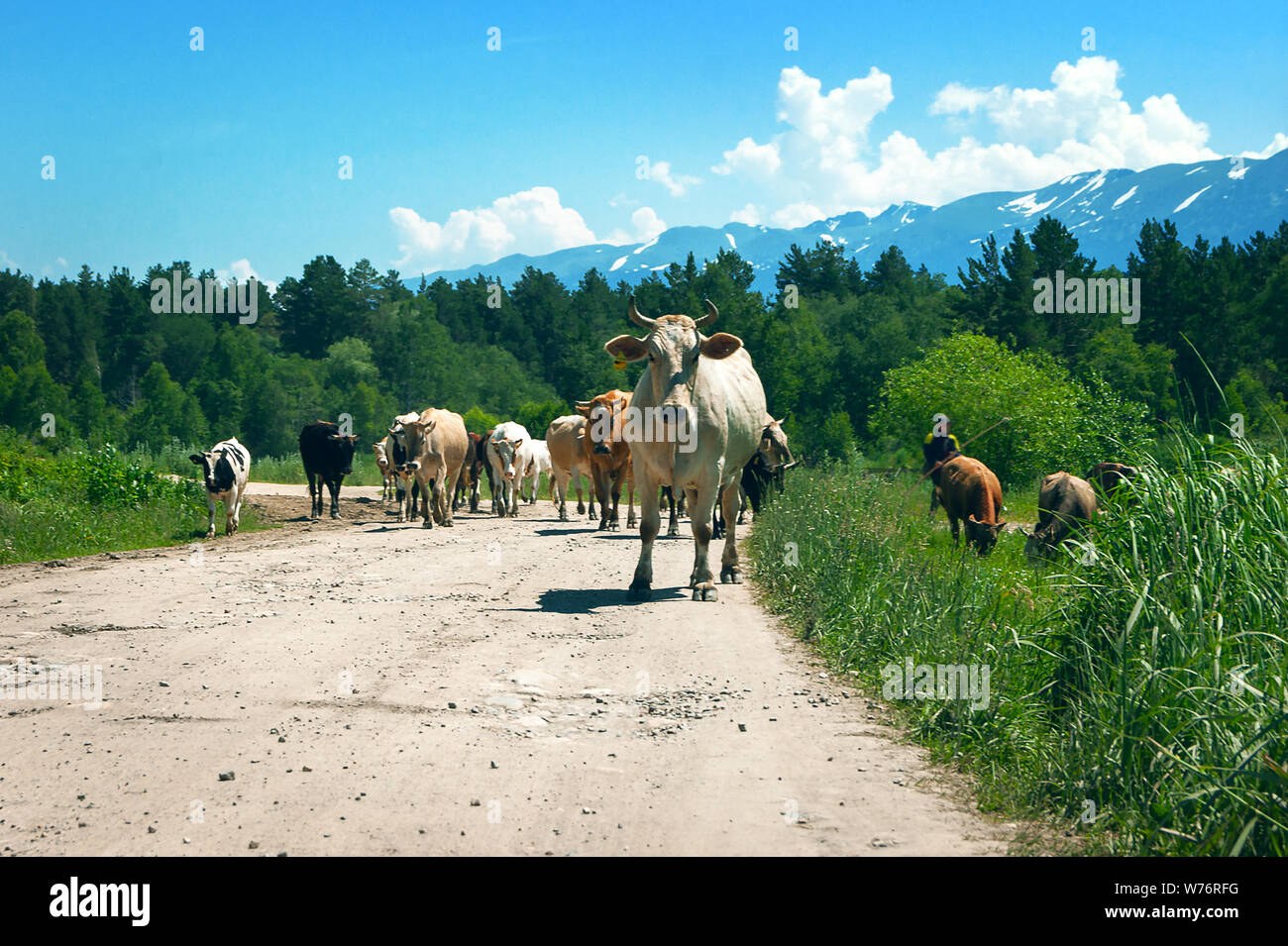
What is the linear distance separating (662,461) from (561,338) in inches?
3671

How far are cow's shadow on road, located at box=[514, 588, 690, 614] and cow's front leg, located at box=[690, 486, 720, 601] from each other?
281 millimetres

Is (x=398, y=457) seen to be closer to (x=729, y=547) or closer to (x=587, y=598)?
(x=729, y=547)

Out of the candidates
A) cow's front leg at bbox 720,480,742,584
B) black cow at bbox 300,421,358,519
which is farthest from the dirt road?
black cow at bbox 300,421,358,519

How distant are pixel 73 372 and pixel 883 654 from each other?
97844mm

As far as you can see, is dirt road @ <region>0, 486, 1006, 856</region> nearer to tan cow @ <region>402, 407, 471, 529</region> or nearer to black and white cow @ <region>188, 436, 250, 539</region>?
black and white cow @ <region>188, 436, 250, 539</region>

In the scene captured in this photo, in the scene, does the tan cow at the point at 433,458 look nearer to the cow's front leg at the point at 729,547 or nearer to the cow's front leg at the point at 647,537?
the cow's front leg at the point at 729,547

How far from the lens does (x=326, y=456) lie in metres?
21.9

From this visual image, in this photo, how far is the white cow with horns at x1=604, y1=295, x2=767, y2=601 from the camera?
32.3ft

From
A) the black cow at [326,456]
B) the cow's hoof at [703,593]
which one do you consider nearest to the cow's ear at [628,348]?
the cow's hoof at [703,593]

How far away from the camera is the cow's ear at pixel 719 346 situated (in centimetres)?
1033

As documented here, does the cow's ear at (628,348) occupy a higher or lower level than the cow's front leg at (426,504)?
A: higher

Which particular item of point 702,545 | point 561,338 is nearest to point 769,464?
point 702,545

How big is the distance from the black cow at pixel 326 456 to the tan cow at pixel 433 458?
1.88m
